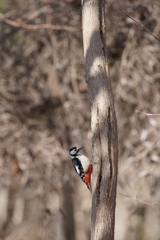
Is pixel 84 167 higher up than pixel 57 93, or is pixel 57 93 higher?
pixel 57 93

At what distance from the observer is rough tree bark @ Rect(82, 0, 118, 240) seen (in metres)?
3.81

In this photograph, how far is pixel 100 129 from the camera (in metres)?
3.89

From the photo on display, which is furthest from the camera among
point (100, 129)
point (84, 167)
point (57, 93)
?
point (57, 93)

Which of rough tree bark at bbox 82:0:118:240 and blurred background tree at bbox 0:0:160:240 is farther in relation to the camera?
blurred background tree at bbox 0:0:160:240

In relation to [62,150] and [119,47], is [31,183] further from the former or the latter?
[119,47]

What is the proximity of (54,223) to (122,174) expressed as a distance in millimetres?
3716

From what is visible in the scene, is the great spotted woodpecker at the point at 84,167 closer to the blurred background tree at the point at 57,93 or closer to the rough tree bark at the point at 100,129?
the rough tree bark at the point at 100,129

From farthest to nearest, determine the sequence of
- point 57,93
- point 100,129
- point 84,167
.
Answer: point 57,93 < point 84,167 < point 100,129

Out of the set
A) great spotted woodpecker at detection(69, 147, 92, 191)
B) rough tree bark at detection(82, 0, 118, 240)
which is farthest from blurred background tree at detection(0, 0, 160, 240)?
rough tree bark at detection(82, 0, 118, 240)

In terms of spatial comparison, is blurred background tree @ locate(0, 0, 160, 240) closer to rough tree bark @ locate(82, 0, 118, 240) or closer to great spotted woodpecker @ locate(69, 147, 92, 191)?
great spotted woodpecker @ locate(69, 147, 92, 191)

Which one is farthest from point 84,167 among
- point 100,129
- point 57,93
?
point 57,93

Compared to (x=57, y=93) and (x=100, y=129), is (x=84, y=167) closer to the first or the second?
(x=100, y=129)

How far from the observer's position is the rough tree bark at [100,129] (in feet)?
12.5

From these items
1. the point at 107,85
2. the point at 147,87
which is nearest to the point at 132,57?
the point at 147,87
